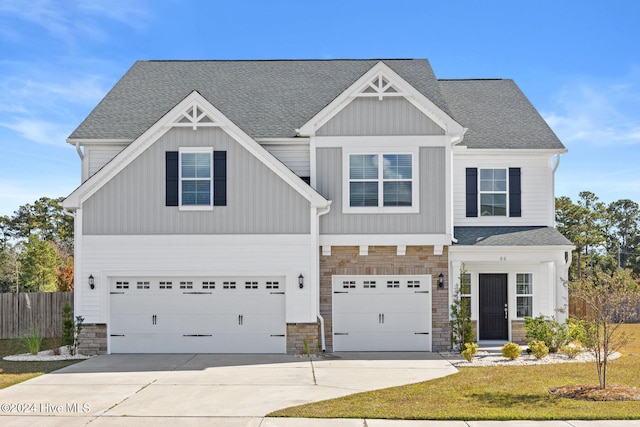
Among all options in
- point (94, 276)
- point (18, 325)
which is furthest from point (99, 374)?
point (18, 325)

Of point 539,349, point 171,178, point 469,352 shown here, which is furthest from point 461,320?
point 171,178

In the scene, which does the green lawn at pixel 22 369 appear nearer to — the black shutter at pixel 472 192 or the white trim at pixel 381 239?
the white trim at pixel 381 239

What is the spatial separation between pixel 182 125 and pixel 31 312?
1036 centimetres

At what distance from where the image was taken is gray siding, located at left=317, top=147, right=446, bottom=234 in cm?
1941

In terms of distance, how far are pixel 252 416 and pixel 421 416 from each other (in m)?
2.78

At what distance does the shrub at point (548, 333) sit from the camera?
18.8m

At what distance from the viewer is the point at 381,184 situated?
63.9 ft

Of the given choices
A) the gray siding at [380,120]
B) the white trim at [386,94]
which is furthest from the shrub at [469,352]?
the gray siding at [380,120]

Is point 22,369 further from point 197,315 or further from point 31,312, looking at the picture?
point 31,312

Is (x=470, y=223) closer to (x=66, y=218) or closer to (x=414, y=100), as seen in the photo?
(x=414, y=100)

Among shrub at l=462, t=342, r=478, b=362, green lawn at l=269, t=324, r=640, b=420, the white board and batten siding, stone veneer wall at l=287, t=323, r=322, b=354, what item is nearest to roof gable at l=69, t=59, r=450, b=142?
the white board and batten siding

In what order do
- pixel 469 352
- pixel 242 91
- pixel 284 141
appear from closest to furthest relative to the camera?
pixel 469 352, pixel 284 141, pixel 242 91

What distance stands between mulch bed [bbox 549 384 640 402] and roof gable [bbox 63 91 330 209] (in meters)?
8.32

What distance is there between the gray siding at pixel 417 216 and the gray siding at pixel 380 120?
772mm
